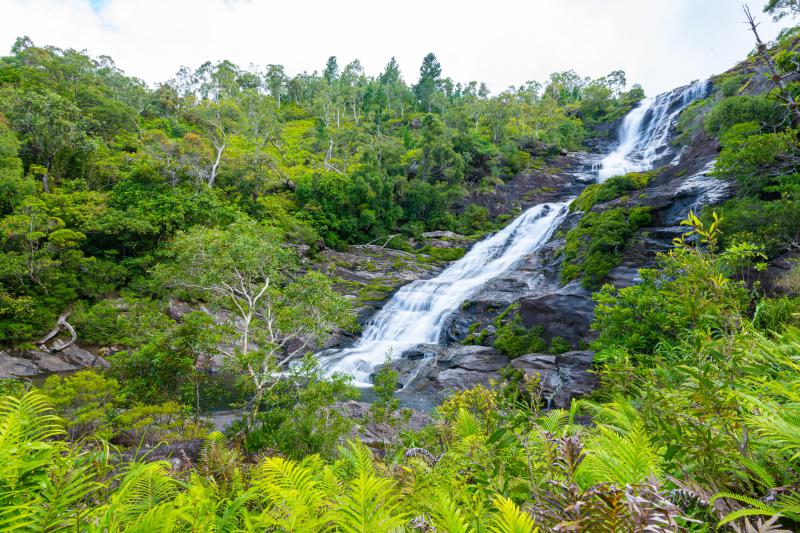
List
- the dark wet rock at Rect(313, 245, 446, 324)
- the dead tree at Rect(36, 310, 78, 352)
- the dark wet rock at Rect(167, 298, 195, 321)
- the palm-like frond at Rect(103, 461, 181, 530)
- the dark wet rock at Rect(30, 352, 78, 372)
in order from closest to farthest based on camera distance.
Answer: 1. the palm-like frond at Rect(103, 461, 181, 530)
2. the dark wet rock at Rect(30, 352, 78, 372)
3. the dead tree at Rect(36, 310, 78, 352)
4. the dark wet rock at Rect(167, 298, 195, 321)
5. the dark wet rock at Rect(313, 245, 446, 324)

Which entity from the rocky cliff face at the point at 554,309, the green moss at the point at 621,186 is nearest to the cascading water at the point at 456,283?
the rocky cliff face at the point at 554,309

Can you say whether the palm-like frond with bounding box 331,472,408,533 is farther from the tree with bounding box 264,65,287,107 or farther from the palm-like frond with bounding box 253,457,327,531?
the tree with bounding box 264,65,287,107

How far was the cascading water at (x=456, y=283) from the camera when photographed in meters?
19.3

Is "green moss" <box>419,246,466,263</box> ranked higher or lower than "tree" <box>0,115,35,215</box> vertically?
lower

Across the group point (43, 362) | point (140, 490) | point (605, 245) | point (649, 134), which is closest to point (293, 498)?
point (140, 490)

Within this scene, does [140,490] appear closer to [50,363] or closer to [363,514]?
[363,514]

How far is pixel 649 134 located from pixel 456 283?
33.3m

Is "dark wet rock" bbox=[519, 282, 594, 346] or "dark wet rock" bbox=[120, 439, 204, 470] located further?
"dark wet rock" bbox=[519, 282, 594, 346]

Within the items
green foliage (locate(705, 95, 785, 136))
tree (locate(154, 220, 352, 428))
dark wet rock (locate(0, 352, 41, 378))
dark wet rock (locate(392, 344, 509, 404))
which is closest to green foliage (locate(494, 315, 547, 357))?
dark wet rock (locate(392, 344, 509, 404))

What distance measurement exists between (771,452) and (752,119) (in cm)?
2032

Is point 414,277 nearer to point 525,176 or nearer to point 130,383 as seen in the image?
point 130,383

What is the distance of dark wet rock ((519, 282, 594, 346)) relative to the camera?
14188 millimetres

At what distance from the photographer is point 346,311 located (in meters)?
12.6

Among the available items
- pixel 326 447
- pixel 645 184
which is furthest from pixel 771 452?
pixel 645 184
